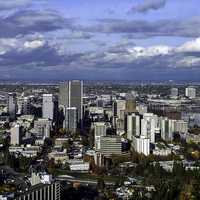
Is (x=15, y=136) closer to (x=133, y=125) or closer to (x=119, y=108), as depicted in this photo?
(x=133, y=125)

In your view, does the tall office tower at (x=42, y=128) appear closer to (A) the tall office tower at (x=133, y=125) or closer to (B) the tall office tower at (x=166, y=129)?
(A) the tall office tower at (x=133, y=125)

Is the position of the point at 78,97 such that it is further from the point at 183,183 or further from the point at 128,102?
the point at 183,183

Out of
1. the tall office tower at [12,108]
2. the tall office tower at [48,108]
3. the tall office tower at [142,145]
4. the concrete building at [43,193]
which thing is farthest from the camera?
the tall office tower at [12,108]

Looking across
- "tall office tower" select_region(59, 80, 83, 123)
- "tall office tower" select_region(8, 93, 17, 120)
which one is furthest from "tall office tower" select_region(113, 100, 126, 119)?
"tall office tower" select_region(8, 93, 17, 120)

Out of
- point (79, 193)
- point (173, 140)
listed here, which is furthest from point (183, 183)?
point (173, 140)

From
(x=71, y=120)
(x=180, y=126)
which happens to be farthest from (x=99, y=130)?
(x=180, y=126)

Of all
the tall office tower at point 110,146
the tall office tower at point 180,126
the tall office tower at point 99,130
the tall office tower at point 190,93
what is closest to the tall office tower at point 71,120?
the tall office tower at point 99,130

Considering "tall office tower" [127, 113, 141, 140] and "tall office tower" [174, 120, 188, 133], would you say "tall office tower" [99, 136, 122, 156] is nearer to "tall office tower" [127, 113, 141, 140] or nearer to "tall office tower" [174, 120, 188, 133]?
"tall office tower" [127, 113, 141, 140]
